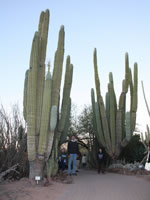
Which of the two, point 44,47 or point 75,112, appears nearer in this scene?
point 44,47

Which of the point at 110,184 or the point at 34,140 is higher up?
the point at 34,140

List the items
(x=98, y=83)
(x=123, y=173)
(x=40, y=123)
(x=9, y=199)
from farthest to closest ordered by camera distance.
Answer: (x=98, y=83) < (x=123, y=173) < (x=40, y=123) < (x=9, y=199)

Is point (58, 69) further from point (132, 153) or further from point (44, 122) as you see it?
point (132, 153)

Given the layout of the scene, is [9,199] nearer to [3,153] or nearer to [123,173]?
[3,153]

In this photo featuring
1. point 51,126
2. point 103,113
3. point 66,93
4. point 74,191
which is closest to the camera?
point 74,191

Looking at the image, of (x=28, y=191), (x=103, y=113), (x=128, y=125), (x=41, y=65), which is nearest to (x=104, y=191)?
(x=28, y=191)

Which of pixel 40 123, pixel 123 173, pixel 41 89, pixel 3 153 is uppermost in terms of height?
pixel 41 89

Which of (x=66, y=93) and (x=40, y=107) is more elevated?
(x=66, y=93)

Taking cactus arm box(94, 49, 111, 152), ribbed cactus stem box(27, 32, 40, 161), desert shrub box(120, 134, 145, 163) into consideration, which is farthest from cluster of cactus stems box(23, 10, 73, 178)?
desert shrub box(120, 134, 145, 163)

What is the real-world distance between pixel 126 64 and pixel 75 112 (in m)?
8.63

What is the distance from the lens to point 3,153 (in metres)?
7.82

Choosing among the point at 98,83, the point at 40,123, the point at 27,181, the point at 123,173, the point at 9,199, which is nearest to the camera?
the point at 9,199

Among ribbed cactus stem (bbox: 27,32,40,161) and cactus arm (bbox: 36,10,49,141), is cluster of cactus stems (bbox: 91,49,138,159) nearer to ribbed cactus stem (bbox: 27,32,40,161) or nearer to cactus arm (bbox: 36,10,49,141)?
cactus arm (bbox: 36,10,49,141)

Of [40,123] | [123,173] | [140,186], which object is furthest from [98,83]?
[140,186]
